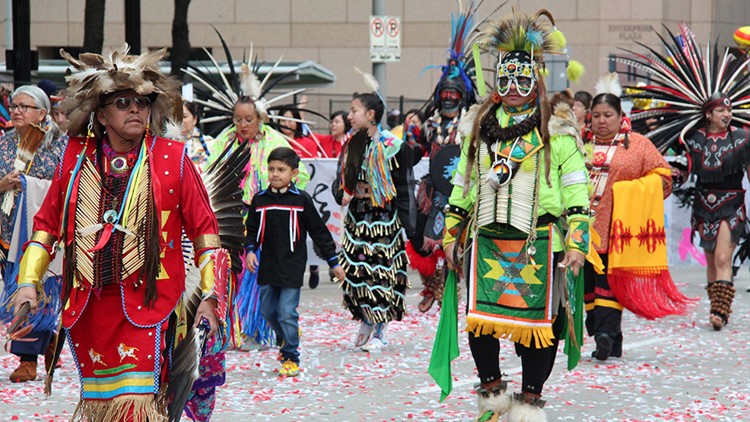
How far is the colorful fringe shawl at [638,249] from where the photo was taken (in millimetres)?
8914

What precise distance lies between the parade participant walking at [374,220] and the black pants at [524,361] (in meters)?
2.65

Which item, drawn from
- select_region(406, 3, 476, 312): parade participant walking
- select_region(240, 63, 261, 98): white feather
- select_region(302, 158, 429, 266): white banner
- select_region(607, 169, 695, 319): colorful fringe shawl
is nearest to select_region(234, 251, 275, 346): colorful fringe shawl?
select_region(240, 63, 261, 98): white feather

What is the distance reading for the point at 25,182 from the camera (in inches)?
306

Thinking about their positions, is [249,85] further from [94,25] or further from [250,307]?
[94,25]

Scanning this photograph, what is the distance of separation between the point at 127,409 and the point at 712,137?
261 inches

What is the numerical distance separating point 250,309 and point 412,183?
152 centimetres

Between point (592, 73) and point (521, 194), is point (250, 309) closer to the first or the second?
Result: point (521, 194)

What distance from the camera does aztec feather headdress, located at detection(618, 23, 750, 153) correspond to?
1055cm

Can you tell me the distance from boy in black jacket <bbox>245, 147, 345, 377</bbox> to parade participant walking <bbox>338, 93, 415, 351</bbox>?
0.84m

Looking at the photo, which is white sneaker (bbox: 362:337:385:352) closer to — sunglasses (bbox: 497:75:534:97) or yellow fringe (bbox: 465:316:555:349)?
yellow fringe (bbox: 465:316:555:349)

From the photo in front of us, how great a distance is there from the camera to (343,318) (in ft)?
36.1

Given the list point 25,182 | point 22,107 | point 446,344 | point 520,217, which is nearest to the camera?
point 520,217

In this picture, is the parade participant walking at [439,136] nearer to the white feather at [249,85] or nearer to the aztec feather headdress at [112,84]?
the white feather at [249,85]

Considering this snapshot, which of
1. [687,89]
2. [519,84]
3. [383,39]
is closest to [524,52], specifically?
[519,84]
